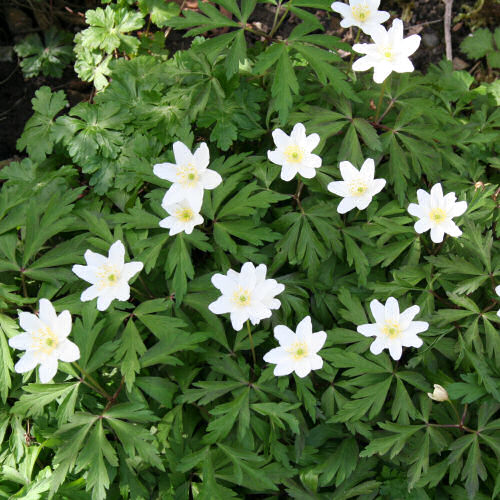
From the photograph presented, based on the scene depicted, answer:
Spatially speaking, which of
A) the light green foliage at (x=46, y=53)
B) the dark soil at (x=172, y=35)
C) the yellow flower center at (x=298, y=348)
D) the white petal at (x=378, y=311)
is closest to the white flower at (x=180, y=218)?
the yellow flower center at (x=298, y=348)

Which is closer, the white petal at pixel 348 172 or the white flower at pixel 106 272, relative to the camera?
the white flower at pixel 106 272

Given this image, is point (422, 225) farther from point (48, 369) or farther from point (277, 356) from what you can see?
point (48, 369)

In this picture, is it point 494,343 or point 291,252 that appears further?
point 291,252

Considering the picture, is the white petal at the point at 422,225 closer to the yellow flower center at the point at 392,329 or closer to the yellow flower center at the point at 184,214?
the yellow flower center at the point at 392,329

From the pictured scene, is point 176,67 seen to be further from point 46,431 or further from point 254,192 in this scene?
point 46,431

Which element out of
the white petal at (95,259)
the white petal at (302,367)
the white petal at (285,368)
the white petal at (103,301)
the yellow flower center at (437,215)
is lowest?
the white petal at (285,368)

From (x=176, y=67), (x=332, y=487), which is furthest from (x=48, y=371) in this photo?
(x=176, y=67)
